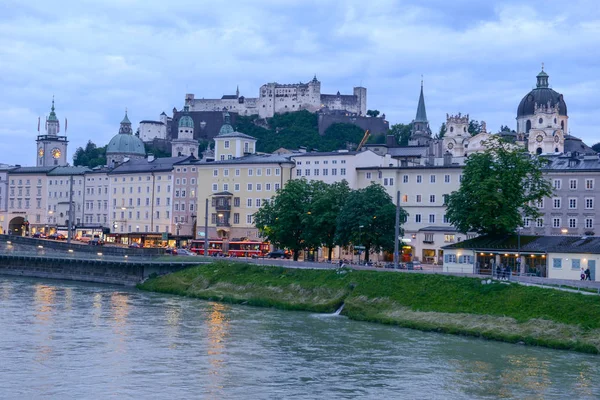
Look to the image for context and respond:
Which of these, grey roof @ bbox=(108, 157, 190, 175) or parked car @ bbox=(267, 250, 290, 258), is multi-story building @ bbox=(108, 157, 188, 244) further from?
parked car @ bbox=(267, 250, 290, 258)

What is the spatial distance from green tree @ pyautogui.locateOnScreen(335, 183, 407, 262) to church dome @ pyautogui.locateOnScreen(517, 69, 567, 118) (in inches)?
2908

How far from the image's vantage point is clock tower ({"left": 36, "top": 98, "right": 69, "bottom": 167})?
177 meters

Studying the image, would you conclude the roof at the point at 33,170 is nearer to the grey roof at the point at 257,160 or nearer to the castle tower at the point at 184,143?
the grey roof at the point at 257,160

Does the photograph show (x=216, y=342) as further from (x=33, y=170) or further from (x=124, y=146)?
(x=124, y=146)

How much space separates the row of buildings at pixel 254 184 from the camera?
9069cm

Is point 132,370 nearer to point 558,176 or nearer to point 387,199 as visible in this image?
point 387,199

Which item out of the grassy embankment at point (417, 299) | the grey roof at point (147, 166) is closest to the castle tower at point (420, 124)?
the grey roof at point (147, 166)

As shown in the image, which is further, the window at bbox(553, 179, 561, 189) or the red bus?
the red bus

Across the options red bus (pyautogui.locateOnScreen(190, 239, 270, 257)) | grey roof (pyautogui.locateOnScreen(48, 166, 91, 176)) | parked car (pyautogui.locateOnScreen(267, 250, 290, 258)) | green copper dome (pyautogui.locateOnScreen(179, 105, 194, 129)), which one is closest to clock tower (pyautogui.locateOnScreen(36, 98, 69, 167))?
green copper dome (pyautogui.locateOnScreen(179, 105, 194, 129))

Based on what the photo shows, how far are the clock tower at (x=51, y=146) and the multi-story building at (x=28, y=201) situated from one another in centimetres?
3333

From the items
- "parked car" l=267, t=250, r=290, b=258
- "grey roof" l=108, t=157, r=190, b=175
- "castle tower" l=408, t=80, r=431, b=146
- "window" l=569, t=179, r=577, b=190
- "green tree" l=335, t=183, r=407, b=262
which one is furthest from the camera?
"castle tower" l=408, t=80, r=431, b=146

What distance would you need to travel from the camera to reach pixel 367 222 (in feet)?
254

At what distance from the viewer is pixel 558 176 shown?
3524 inches

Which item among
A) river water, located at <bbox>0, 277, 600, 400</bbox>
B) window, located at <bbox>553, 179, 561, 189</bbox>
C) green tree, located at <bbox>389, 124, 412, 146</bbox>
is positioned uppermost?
green tree, located at <bbox>389, 124, 412, 146</bbox>
